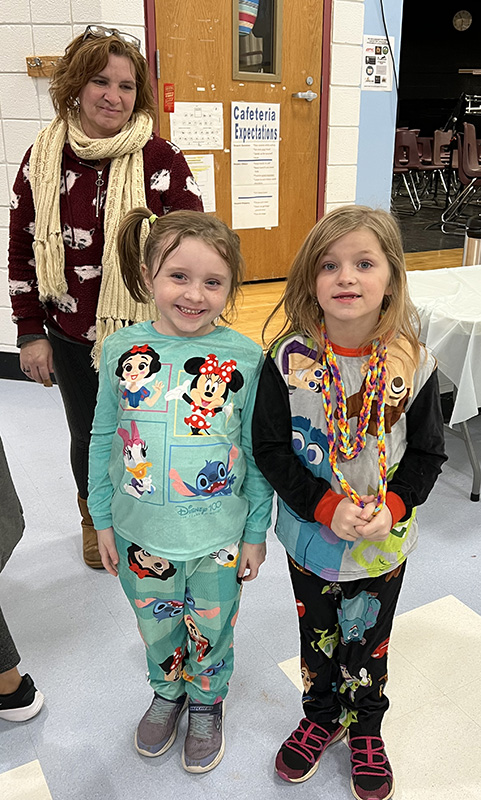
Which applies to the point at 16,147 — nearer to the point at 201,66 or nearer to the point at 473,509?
the point at 201,66

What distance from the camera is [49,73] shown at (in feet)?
9.05

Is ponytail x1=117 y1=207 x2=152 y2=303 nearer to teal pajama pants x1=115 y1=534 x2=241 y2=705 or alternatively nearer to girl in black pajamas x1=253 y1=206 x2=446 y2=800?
girl in black pajamas x1=253 y1=206 x2=446 y2=800

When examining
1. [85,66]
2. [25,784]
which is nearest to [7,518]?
[25,784]

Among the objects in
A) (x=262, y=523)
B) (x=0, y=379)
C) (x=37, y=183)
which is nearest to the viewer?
(x=262, y=523)

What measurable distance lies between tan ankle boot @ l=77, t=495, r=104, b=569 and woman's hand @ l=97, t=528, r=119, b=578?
0.70 metres

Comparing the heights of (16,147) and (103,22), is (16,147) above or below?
below

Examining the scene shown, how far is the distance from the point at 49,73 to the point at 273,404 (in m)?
2.35

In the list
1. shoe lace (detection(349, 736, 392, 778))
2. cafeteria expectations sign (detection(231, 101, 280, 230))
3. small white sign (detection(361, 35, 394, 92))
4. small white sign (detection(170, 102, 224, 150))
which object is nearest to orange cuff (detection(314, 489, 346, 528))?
shoe lace (detection(349, 736, 392, 778))

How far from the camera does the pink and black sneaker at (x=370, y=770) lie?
47.2 inches

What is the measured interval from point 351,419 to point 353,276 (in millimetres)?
231

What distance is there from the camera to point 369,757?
4.00ft

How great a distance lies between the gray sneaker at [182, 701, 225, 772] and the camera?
1.26 m

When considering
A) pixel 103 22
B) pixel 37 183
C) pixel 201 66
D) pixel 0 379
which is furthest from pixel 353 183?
pixel 37 183

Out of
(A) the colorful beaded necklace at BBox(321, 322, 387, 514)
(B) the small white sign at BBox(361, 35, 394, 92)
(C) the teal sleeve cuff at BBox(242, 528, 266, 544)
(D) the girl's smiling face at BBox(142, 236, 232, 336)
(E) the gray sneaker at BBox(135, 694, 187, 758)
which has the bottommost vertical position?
(E) the gray sneaker at BBox(135, 694, 187, 758)
